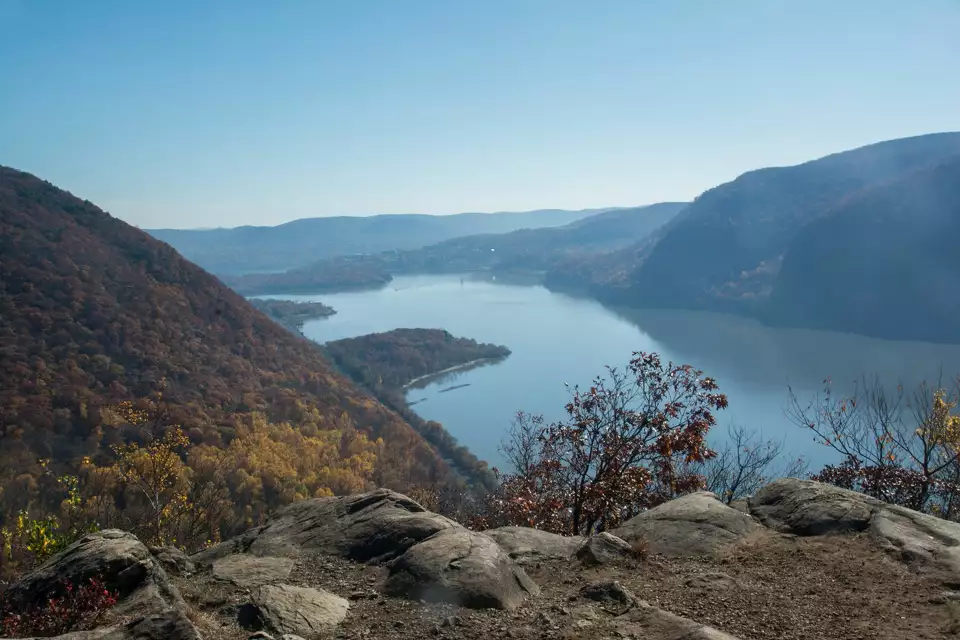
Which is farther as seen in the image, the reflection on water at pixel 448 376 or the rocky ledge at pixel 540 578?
the reflection on water at pixel 448 376

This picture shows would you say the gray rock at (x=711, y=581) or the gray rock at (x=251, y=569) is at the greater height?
the gray rock at (x=251, y=569)

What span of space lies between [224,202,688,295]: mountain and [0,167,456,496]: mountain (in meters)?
68.0

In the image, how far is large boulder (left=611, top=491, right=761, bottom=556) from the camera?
4.41m

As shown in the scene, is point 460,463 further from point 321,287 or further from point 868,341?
point 321,287

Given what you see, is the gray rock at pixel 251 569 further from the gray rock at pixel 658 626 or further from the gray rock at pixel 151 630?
the gray rock at pixel 658 626

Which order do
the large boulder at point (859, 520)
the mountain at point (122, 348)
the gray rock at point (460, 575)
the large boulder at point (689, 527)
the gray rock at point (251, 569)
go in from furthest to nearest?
the mountain at point (122, 348) → the large boulder at point (689, 527) → the large boulder at point (859, 520) → the gray rock at point (251, 569) → the gray rock at point (460, 575)

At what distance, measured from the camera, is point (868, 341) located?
5372cm

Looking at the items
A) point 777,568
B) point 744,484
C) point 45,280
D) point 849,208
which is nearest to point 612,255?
point 849,208

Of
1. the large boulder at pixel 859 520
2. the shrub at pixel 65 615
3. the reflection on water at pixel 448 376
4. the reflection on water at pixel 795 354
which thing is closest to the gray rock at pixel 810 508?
the large boulder at pixel 859 520

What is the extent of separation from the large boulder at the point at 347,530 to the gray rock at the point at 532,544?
1.46 feet

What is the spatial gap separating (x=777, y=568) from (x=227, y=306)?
3801 cm

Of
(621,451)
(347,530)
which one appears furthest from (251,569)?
(621,451)

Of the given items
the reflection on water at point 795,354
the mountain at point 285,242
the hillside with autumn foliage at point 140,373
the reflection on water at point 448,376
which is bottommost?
the reflection on water at point 448,376

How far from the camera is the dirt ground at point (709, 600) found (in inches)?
124
